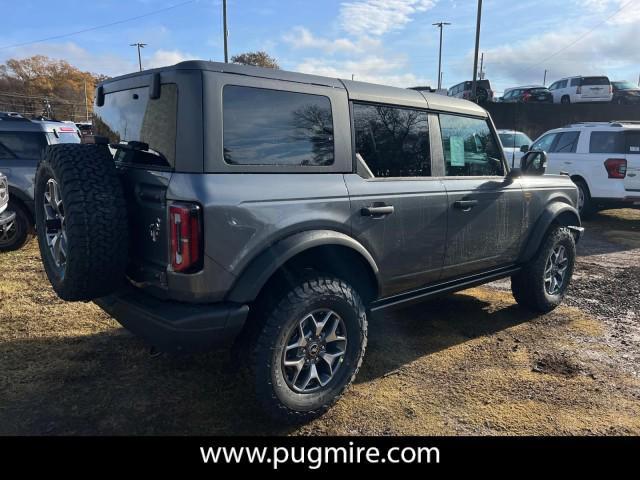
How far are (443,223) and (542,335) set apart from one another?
1556 mm

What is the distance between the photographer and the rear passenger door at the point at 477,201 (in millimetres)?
3680

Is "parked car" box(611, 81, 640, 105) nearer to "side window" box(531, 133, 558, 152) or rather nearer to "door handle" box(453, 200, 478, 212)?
"side window" box(531, 133, 558, 152)

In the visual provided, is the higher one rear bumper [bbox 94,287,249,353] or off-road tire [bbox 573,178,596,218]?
off-road tire [bbox 573,178,596,218]

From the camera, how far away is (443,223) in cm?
355

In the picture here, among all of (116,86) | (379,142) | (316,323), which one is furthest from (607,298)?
(116,86)

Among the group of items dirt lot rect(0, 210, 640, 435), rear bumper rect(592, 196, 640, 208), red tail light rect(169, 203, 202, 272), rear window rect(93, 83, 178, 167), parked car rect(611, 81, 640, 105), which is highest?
parked car rect(611, 81, 640, 105)

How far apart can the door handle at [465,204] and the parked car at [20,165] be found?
5.82 meters

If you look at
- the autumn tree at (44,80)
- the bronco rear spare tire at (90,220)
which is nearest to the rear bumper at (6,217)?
the bronco rear spare tire at (90,220)

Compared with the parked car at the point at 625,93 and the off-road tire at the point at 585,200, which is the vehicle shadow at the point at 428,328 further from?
the parked car at the point at 625,93

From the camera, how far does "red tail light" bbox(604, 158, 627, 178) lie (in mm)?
8797

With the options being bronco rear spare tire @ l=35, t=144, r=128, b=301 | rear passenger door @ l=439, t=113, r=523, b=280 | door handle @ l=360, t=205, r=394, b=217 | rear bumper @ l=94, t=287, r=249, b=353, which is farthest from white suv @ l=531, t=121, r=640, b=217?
bronco rear spare tire @ l=35, t=144, r=128, b=301

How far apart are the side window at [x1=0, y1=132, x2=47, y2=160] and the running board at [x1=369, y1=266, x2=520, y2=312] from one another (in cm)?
568

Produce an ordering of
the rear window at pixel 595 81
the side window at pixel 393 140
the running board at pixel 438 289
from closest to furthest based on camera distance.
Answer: the side window at pixel 393 140 < the running board at pixel 438 289 < the rear window at pixel 595 81
